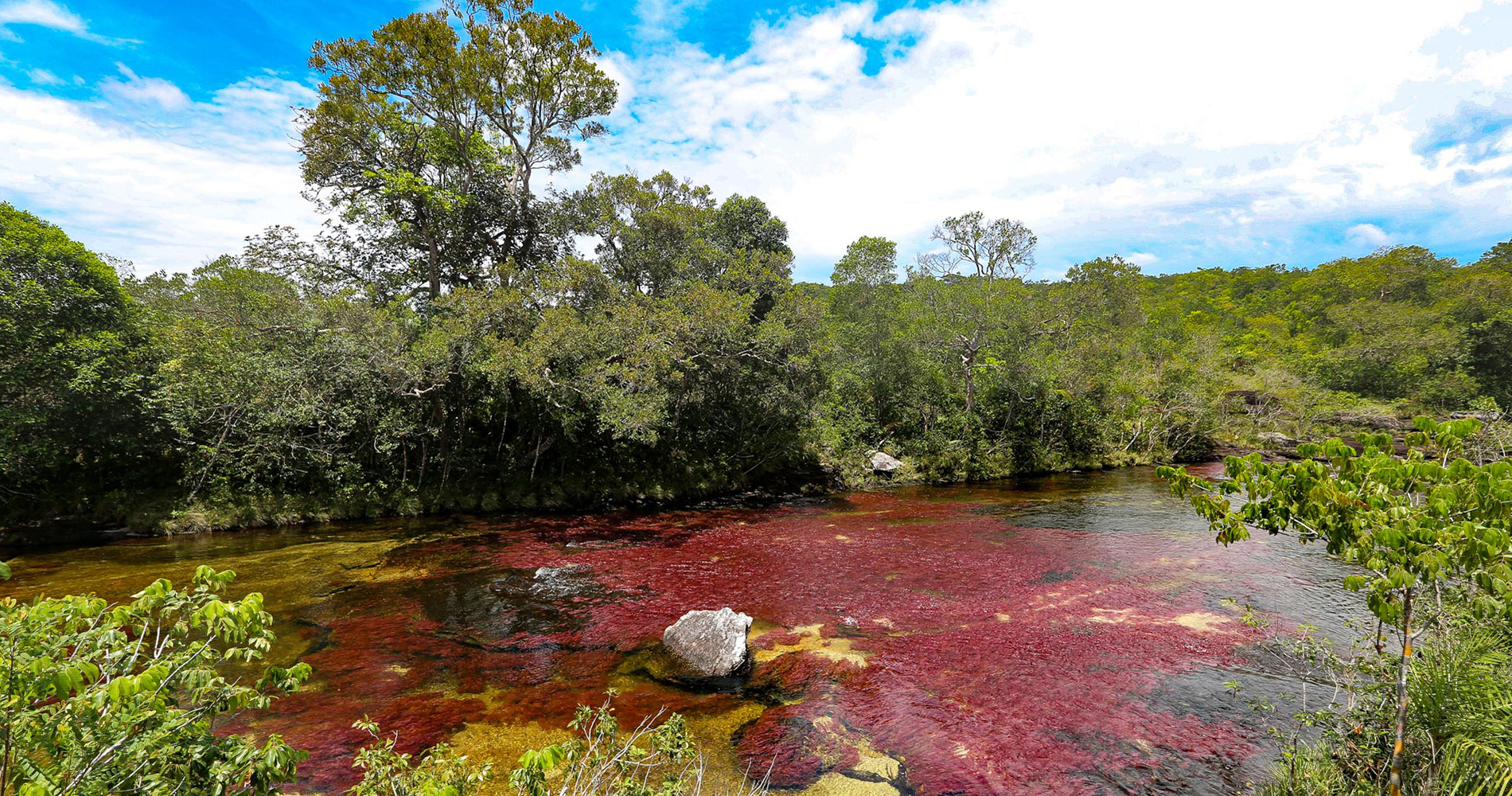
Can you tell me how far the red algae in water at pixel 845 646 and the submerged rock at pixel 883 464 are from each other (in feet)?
31.9

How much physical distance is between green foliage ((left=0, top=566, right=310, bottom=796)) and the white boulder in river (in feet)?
18.5

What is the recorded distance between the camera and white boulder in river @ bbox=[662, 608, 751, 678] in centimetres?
790

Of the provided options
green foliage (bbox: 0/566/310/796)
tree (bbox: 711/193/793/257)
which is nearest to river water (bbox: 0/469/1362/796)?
green foliage (bbox: 0/566/310/796)

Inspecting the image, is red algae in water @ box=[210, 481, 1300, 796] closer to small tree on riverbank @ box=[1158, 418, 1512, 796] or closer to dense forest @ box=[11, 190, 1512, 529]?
small tree on riverbank @ box=[1158, 418, 1512, 796]

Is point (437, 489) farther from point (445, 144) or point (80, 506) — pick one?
point (445, 144)

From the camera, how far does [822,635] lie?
367 inches

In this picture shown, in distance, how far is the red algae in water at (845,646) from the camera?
635 cm

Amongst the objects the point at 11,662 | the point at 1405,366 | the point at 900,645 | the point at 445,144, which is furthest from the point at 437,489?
the point at 1405,366

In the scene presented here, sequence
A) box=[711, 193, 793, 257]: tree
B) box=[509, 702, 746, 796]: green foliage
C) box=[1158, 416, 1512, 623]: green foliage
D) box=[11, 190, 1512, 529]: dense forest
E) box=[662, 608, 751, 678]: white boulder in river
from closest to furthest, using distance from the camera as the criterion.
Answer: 1. box=[509, 702, 746, 796]: green foliage
2. box=[1158, 416, 1512, 623]: green foliage
3. box=[662, 608, 751, 678]: white boulder in river
4. box=[11, 190, 1512, 529]: dense forest
5. box=[711, 193, 793, 257]: tree

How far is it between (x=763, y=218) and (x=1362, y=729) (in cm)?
→ 2591

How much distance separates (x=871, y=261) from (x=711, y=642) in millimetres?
25524

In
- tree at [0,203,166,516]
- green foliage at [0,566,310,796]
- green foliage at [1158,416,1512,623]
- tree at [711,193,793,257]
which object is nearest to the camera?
green foliage at [0,566,310,796]

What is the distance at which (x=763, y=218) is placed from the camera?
90.6ft

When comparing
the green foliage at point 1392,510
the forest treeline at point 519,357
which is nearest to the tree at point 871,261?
the forest treeline at point 519,357
